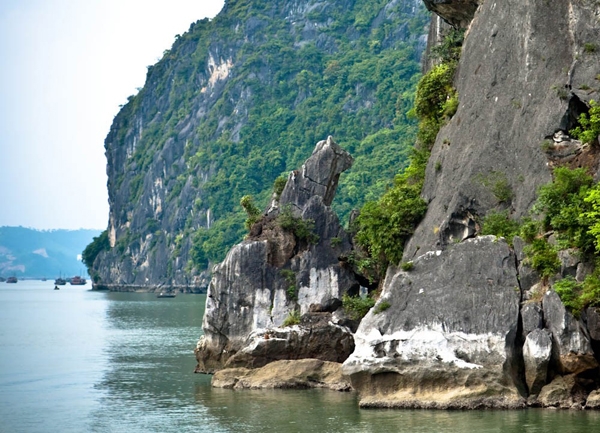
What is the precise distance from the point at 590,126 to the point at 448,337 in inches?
291

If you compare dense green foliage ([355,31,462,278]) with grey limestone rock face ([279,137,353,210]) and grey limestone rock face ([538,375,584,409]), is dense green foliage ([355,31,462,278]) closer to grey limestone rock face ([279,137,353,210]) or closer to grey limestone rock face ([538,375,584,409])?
grey limestone rock face ([279,137,353,210])

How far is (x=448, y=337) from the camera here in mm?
Result: 28109

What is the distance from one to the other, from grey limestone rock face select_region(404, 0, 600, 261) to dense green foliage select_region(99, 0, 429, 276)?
90.7 m

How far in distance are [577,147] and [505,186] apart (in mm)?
2398

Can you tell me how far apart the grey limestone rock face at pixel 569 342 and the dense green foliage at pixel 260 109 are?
9815 cm

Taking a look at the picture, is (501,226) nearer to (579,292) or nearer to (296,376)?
(579,292)

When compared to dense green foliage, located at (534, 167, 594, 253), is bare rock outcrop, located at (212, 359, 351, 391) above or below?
below

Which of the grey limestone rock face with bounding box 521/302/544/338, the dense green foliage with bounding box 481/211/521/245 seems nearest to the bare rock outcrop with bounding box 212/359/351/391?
the dense green foliage with bounding box 481/211/521/245

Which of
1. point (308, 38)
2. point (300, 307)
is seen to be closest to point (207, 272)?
point (308, 38)

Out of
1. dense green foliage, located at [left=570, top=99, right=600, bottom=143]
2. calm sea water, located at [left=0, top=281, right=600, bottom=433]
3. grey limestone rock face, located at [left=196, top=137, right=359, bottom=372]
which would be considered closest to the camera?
calm sea water, located at [left=0, top=281, right=600, bottom=433]

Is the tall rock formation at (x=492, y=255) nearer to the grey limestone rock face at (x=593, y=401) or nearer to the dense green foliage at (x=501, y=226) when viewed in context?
the grey limestone rock face at (x=593, y=401)

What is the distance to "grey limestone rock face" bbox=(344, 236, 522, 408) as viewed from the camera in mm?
27328

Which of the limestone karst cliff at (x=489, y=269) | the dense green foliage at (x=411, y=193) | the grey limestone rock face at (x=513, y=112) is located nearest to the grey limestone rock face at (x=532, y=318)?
the limestone karst cliff at (x=489, y=269)

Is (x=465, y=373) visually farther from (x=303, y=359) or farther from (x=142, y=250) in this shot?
(x=142, y=250)
